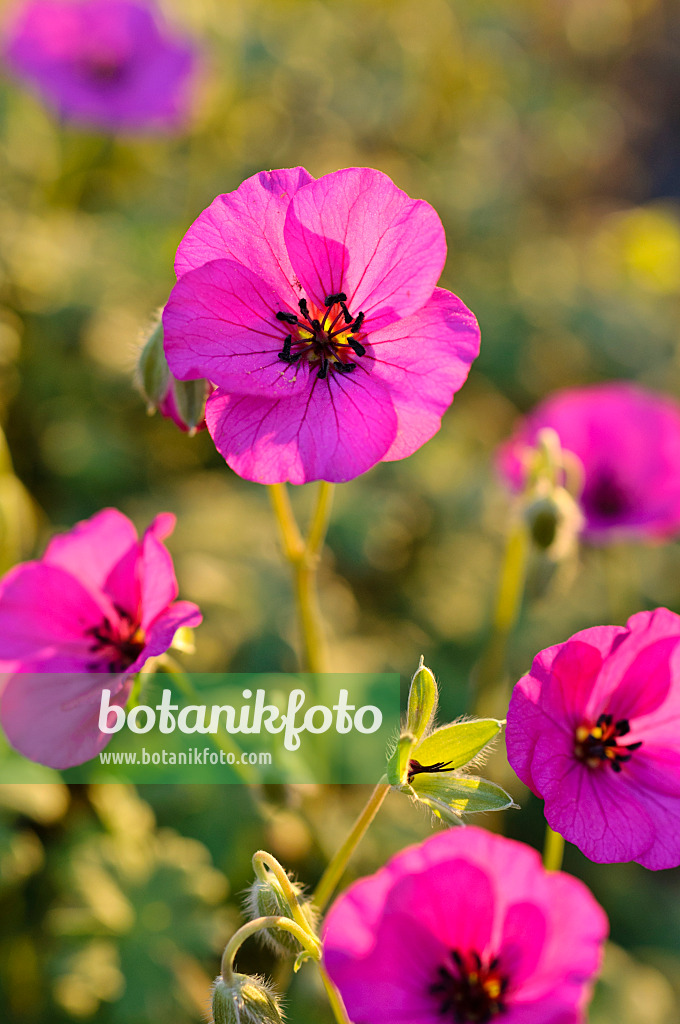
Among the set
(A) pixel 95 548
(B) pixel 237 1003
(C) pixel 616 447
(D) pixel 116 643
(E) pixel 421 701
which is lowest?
(B) pixel 237 1003

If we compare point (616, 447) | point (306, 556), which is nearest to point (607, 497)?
point (616, 447)

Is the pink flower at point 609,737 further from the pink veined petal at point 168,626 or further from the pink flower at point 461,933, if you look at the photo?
the pink veined petal at point 168,626

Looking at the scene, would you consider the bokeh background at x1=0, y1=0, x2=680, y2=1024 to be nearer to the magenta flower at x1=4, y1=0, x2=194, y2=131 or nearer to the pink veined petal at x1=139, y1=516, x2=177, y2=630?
the magenta flower at x1=4, y1=0, x2=194, y2=131

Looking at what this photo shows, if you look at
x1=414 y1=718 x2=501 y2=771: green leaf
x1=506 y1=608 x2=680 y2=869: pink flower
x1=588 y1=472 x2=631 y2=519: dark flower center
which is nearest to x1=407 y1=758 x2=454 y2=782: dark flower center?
x1=414 y1=718 x2=501 y2=771: green leaf

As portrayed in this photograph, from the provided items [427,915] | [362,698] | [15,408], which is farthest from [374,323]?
[15,408]

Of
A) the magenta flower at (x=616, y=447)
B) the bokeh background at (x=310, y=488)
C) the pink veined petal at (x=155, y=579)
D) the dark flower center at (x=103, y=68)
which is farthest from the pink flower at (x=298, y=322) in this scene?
the dark flower center at (x=103, y=68)

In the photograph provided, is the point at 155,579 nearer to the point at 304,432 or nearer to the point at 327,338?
the point at 304,432
